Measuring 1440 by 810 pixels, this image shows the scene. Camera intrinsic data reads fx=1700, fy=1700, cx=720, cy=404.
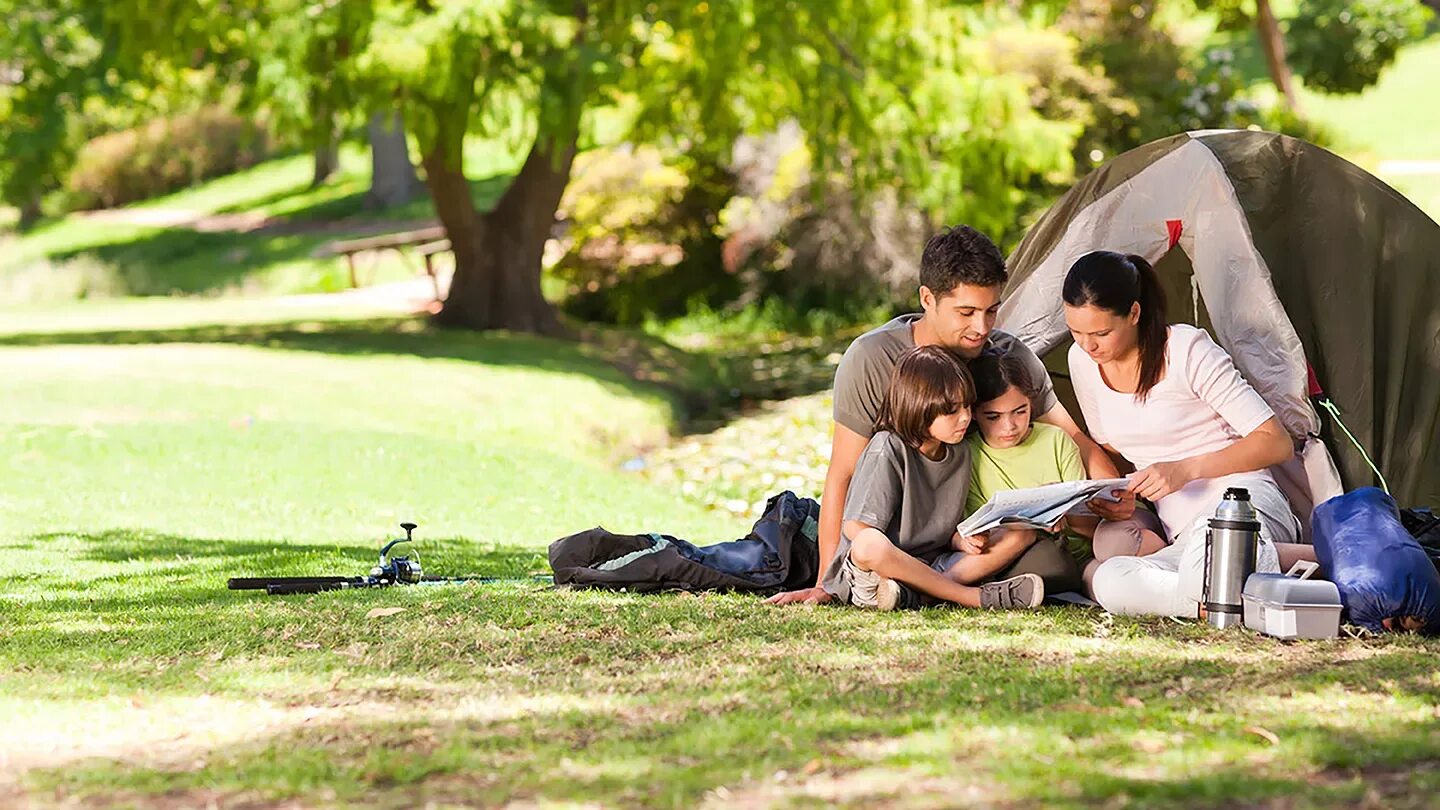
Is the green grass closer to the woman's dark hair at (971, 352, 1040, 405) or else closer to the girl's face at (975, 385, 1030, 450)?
the woman's dark hair at (971, 352, 1040, 405)

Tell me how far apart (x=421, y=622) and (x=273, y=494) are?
4583 mm

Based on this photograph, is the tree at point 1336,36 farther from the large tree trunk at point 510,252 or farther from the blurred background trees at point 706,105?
the large tree trunk at point 510,252

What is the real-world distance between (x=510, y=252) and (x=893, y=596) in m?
14.1

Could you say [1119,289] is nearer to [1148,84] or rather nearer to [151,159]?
[1148,84]

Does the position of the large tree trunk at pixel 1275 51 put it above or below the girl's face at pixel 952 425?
above

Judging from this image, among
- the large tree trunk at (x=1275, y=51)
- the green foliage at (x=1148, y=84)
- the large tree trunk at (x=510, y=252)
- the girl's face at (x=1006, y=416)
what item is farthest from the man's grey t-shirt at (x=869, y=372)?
the large tree trunk at (x=1275, y=51)

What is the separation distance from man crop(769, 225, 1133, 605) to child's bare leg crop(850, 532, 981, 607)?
0.26 m

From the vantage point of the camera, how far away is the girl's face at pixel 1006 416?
227 inches

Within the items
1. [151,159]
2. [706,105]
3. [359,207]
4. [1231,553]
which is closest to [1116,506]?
[1231,553]

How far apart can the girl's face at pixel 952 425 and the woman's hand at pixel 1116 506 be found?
0.49 meters

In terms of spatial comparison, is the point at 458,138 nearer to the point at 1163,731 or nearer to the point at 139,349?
the point at 139,349

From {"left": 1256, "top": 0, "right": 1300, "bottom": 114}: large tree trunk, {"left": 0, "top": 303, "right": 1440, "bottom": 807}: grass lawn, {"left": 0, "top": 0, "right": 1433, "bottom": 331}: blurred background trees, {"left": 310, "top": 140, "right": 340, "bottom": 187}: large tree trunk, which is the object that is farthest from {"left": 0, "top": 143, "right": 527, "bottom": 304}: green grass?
{"left": 0, "top": 303, "right": 1440, "bottom": 807}: grass lawn

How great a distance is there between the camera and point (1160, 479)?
18.7 feet

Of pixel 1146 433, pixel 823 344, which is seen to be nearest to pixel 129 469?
pixel 1146 433
